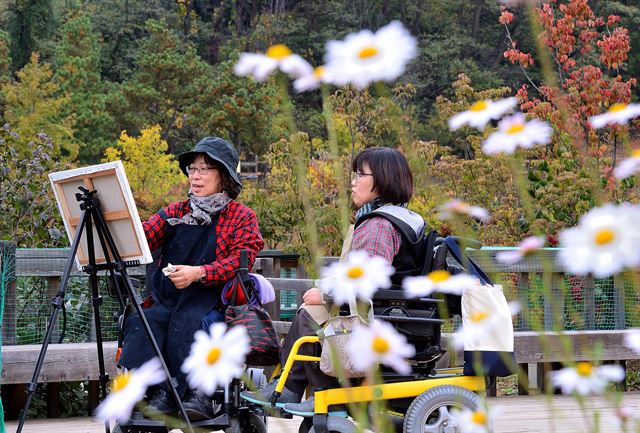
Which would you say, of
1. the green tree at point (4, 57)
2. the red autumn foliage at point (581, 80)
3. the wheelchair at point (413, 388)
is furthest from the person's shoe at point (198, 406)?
the green tree at point (4, 57)

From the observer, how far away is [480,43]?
3819 centimetres

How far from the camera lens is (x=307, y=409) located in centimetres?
325

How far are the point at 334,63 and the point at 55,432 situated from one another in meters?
3.68

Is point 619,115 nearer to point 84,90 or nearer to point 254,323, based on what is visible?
point 254,323

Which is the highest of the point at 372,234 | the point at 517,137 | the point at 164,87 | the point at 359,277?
the point at 164,87

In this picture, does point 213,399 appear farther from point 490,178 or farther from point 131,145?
point 131,145

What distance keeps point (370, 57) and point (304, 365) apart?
240 cm

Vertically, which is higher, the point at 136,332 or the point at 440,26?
the point at 440,26

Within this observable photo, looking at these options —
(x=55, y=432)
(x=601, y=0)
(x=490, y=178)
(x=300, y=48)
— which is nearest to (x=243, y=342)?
(x=55, y=432)

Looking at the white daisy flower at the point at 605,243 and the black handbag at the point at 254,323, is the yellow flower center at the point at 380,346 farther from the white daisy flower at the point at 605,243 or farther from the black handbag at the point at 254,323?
the black handbag at the point at 254,323

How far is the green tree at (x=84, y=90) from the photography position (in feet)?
87.2

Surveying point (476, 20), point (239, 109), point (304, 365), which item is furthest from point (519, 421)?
point (476, 20)

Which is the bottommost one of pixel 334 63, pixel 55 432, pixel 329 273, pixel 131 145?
pixel 55 432

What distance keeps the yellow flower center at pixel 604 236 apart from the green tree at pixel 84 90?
24.9 metres
